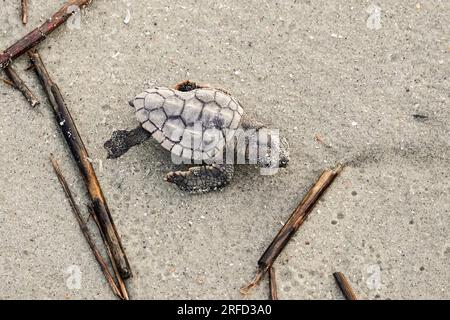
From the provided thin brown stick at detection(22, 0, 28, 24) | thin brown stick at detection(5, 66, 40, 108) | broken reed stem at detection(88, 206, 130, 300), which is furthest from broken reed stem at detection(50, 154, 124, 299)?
thin brown stick at detection(22, 0, 28, 24)

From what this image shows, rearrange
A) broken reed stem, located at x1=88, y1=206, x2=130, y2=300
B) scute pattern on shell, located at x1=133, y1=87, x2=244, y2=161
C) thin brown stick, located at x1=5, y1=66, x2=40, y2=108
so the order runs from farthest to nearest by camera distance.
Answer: thin brown stick, located at x1=5, y1=66, x2=40, y2=108, scute pattern on shell, located at x1=133, y1=87, x2=244, y2=161, broken reed stem, located at x1=88, y1=206, x2=130, y2=300

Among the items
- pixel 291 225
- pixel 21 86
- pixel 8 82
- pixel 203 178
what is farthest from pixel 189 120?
pixel 8 82

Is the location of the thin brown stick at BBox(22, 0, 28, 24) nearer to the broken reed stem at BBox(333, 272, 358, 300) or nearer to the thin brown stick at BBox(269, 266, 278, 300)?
the thin brown stick at BBox(269, 266, 278, 300)

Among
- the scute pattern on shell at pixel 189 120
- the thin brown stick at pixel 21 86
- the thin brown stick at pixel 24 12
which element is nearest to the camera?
the scute pattern on shell at pixel 189 120

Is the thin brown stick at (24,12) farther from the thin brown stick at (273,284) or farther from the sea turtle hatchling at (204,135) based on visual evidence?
the thin brown stick at (273,284)

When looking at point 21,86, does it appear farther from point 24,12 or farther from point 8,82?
point 24,12

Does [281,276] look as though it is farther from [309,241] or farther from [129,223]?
[129,223]

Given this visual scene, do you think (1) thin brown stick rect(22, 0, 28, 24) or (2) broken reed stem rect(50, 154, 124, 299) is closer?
(2) broken reed stem rect(50, 154, 124, 299)

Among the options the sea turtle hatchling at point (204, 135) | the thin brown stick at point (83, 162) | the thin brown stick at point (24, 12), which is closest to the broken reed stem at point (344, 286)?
the sea turtle hatchling at point (204, 135)
